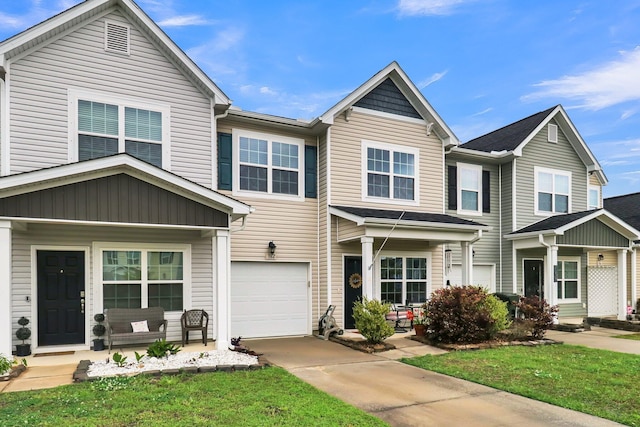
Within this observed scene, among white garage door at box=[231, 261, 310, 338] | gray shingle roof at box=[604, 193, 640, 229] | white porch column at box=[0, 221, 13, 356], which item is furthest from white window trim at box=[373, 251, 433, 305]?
gray shingle roof at box=[604, 193, 640, 229]

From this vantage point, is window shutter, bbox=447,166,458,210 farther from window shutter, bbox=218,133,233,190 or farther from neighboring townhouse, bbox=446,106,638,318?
window shutter, bbox=218,133,233,190

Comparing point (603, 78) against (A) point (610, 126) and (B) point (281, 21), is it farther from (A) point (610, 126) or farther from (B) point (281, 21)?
(B) point (281, 21)

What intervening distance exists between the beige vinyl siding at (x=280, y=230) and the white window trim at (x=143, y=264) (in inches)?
52.9

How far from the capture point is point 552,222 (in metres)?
14.6

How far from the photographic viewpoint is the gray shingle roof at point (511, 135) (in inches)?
613

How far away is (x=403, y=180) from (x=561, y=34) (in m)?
9.53

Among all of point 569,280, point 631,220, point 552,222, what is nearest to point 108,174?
point 552,222

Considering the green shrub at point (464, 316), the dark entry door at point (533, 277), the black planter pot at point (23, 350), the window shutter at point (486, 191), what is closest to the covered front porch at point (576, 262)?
the dark entry door at point (533, 277)

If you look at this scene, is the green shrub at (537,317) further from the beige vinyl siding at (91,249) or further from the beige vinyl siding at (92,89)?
the beige vinyl siding at (92,89)

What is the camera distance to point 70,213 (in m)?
7.90

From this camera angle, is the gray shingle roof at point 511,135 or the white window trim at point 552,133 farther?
the white window trim at point 552,133

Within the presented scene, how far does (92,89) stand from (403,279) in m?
9.37

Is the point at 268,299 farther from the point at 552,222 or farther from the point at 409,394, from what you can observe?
the point at 552,222

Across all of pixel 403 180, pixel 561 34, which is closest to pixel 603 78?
pixel 561 34
